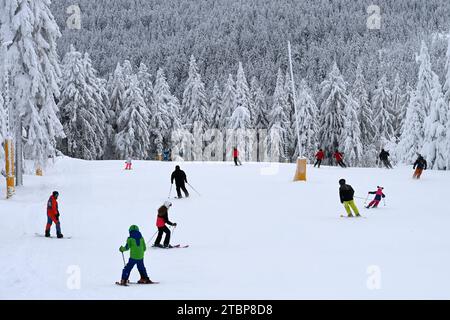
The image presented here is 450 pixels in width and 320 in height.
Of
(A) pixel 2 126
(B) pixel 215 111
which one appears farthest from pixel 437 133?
(B) pixel 215 111

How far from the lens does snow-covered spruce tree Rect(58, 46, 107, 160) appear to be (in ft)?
178

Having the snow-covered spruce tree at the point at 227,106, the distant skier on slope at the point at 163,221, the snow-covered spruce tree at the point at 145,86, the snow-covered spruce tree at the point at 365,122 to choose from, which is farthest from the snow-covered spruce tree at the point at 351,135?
the distant skier on slope at the point at 163,221

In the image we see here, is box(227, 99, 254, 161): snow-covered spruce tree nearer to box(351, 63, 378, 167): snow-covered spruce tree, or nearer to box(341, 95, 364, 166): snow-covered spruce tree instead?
box(341, 95, 364, 166): snow-covered spruce tree

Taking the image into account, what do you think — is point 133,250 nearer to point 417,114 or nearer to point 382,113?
point 417,114

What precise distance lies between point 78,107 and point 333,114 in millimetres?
26146

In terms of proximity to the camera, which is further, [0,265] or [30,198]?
[30,198]

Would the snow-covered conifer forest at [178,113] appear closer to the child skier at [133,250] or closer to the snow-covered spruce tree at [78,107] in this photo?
the snow-covered spruce tree at [78,107]

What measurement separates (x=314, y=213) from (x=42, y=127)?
14.3 meters

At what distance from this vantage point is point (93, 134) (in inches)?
2208

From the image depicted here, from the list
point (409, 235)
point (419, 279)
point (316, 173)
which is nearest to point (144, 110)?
point (316, 173)

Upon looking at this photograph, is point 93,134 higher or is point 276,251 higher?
point 93,134

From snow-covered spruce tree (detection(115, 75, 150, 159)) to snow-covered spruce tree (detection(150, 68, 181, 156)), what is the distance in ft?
9.03

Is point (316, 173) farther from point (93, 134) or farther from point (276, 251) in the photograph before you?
point (93, 134)

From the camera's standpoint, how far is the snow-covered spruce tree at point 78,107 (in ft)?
178
